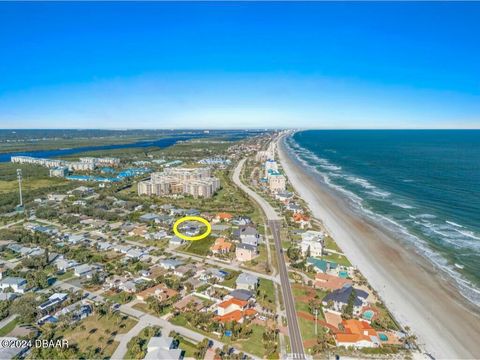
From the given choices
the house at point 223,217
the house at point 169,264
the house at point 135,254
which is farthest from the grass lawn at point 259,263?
the house at point 223,217

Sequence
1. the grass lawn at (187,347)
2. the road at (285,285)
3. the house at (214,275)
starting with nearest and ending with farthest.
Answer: the grass lawn at (187,347)
the road at (285,285)
the house at (214,275)

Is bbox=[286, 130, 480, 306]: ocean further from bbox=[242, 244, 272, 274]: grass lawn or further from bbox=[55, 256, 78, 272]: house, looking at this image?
bbox=[55, 256, 78, 272]: house

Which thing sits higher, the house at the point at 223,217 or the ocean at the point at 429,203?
the ocean at the point at 429,203

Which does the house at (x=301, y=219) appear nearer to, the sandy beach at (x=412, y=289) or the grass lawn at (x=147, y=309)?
the sandy beach at (x=412, y=289)

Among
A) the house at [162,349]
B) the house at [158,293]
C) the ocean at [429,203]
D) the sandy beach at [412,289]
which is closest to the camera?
the house at [162,349]

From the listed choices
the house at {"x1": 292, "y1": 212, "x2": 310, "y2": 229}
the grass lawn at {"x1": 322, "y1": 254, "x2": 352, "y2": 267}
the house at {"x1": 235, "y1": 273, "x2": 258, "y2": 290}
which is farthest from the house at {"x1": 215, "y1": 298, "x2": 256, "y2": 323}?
the house at {"x1": 292, "y1": 212, "x2": 310, "y2": 229}

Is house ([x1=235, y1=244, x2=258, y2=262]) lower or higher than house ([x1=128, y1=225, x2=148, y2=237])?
higher

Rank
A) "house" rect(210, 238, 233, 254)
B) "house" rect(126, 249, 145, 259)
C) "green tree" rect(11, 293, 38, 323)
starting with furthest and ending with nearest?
"house" rect(210, 238, 233, 254), "house" rect(126, 249, 145, 259), "green tree" rect(11, 293, 38, 323)
